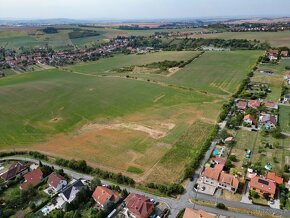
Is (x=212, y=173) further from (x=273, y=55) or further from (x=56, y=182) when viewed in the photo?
(x=273, y=55)

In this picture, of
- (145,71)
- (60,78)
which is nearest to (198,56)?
(145,71)

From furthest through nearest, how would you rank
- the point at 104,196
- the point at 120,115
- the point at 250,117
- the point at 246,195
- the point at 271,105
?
the point at 271,105 < the point at 120,115 < the point at 250,117 < the point at 246,195 < the point at 104,196

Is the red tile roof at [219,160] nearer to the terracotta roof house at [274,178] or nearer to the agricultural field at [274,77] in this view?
the terracotta roof house at [274,178]

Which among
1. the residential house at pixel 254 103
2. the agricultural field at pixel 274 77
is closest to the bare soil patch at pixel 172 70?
the agricultural field at pixel 274 77

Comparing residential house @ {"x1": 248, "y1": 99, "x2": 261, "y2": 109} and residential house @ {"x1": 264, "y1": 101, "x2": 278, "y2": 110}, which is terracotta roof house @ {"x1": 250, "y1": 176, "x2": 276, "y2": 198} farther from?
residential house @ {"x1": 264, "y1": 101, "x2": 278, "y2": 110}

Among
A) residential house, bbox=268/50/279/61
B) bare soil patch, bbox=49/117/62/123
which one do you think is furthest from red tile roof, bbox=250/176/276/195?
residential house, bbox=268/50/279/61

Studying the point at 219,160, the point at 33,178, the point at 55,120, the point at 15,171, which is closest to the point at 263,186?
the point at 219,160
